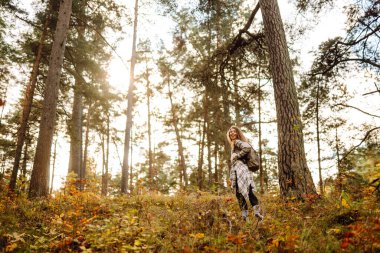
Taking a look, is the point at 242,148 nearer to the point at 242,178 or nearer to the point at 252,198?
the point at 242,178

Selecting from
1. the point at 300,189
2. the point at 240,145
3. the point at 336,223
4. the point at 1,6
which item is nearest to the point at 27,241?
the point at 240,145

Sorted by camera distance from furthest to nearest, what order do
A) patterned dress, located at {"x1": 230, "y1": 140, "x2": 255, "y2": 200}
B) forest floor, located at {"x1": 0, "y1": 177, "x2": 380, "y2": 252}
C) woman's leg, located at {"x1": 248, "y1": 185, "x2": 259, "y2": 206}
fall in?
patterned dress, located at {"x1": 230, "y1": 140, "x2": 255, "y2": 200}
woman's leg, located at {"x1": 248, "y1": 185, "x2": 259, "y2": 206}
forest floor, located at {"x1": 0, "y1": 177, "x2": 380, "y2": 252}

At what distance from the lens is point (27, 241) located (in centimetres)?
343

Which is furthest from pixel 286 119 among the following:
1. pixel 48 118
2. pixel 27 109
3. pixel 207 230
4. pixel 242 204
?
pixel 27 109

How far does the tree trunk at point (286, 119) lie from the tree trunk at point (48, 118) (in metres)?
6.42

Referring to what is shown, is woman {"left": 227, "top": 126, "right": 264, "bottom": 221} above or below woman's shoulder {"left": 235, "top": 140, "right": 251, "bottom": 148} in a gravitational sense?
below

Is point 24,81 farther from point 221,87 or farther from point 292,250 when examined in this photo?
point 292,250

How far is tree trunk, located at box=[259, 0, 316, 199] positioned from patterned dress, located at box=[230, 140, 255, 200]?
1138 mm

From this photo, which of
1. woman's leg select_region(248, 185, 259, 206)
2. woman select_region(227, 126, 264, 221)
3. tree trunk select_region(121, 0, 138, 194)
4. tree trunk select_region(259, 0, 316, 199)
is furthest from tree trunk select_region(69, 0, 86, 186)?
tree trunk select_region(259, 0, 316, 199)

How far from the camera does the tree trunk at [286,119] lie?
5305 millimetres

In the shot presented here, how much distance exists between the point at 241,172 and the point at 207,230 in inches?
60.3

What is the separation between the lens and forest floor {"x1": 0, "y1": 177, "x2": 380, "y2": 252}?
2.80 m

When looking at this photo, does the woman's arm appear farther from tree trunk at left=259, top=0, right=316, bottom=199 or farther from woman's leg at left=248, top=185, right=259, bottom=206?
tree trunk at left=259, top=0, right=316, bottom=199

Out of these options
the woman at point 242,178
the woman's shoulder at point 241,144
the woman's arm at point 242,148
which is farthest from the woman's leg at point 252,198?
the woman's shoulder at point 241,144
